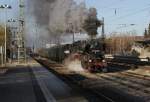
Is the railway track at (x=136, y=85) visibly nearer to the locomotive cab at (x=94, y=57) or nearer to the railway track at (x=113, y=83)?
the railway track at (x=113, y=83)

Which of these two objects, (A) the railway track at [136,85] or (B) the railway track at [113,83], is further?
(A) the railway track at [136,85]

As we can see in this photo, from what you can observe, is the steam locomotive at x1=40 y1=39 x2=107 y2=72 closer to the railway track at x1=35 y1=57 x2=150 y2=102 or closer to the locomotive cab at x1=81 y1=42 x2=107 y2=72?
the locomotive cab at x1=81 y1=42 x2=107 y2=72

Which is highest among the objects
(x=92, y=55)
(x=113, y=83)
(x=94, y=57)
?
(x=92, y=55)

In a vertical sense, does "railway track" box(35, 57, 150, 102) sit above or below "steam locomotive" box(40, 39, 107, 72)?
below

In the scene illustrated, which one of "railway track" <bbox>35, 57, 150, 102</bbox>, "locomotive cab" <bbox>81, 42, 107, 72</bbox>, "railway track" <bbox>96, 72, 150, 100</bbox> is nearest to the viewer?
"railway track" <bbox>35, 57, 150, 102</bbox>

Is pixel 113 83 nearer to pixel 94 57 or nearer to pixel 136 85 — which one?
pixel 136 85

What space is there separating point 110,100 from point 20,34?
70853 mm

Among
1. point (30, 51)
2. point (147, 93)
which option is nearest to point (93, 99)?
point (147, 93)

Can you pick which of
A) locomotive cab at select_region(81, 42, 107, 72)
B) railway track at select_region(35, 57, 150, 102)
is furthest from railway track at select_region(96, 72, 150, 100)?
locomotive cab at select_region(81, 42, 107, 72)

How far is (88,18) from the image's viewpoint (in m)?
46.6

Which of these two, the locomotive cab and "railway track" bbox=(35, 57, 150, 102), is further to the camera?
the locomotive cab

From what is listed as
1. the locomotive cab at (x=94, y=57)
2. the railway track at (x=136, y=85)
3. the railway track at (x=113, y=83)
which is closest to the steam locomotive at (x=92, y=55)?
the locomotive cab at (x=94, y=57)

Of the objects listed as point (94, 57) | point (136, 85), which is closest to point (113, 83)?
point (136, 85)

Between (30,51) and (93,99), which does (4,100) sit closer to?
(93,99)
